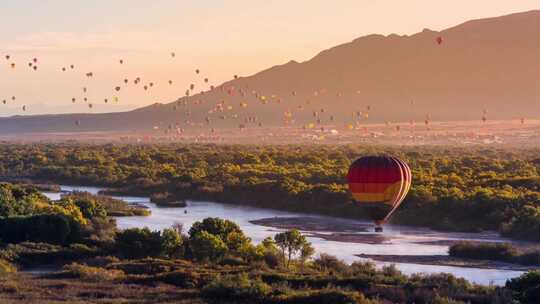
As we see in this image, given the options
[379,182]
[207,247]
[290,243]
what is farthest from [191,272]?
[379,182]

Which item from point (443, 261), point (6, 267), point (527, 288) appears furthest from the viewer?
point (443, 261)

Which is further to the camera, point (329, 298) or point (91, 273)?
point (91, 273)

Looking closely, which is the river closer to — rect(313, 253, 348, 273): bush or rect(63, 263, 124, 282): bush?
rect(313, 253, 348, 273): bush

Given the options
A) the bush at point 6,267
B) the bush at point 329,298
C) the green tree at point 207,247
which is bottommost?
the bush at point 329,298

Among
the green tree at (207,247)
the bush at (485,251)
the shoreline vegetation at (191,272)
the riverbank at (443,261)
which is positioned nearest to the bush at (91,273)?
the shoreline vegetation at (191,272)

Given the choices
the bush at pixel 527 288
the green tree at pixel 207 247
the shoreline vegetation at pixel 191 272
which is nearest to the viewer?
the bush at pixel 527 288

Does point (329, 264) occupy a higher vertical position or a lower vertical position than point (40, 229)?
lower

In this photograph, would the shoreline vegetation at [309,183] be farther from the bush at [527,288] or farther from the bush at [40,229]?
the bush at [40,229]

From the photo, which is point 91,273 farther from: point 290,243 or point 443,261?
point 443,261
